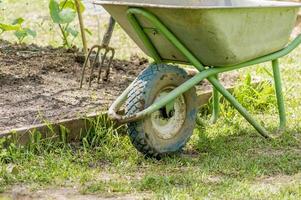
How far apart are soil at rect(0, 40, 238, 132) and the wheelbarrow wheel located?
1.84 feet

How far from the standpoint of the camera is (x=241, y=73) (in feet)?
21.0

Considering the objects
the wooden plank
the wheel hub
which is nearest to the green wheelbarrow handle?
the wheel hub

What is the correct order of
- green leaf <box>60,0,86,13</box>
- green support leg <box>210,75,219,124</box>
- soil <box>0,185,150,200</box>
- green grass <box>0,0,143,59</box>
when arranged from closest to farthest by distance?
soil <box>0,185,150,200</box> < green support leg <box>210,75,219,124</box> < green leaf <box>60,0,86,13</box> < green grass <box>0,0,143,59</box>

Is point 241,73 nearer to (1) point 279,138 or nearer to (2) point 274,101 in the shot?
(2) point 274,101

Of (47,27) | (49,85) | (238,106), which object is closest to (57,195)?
(238,106)

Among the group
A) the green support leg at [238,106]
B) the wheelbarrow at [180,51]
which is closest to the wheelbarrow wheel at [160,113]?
the wheelbarrow at [180,51]

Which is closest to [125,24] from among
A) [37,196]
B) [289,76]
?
[37,196]

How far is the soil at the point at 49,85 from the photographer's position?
5035 mm

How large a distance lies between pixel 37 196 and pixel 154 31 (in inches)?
49.5

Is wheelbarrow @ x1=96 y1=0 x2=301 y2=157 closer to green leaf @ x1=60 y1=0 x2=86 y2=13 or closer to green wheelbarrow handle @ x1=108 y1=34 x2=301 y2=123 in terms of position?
green wheelbarrow handle @ x1=108 y1=34 x2=301 y2=123

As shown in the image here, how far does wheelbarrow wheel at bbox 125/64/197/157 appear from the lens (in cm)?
450

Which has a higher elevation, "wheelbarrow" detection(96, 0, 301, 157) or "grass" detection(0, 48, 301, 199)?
Result: "wheelbarrow" detection(96, 0, 301, 157)

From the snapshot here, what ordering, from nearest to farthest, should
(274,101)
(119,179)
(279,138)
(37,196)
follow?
(37,196) < (119,179) < (279,138) < (274,101)

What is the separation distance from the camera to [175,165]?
4.54m
